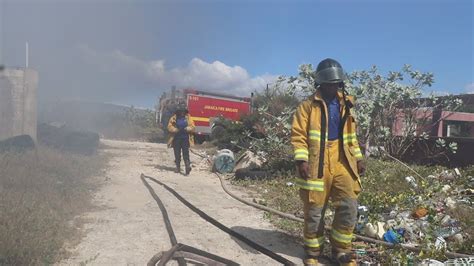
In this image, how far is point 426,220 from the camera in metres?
5.09

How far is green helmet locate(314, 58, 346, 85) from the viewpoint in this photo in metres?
4.05

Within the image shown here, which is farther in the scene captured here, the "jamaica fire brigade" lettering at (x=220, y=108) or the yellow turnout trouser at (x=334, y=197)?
the "jamaica fire brigade" lettering at (x=220, y=108)

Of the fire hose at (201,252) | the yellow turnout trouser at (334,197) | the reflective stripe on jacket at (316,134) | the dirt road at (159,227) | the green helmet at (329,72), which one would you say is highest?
the green helmet at (329,72)

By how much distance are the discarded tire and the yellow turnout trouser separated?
15.6ft

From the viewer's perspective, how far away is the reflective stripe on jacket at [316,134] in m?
3.97

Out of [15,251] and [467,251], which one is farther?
[467,251]

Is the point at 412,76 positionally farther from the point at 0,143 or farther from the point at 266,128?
the point at 0,143

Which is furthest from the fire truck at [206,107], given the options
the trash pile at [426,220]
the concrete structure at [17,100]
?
the trash pile at [426,220]

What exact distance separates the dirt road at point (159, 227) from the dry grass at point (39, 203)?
23 cm

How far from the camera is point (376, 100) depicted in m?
9.52

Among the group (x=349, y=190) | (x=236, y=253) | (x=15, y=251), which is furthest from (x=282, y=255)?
(x=15, y=251)

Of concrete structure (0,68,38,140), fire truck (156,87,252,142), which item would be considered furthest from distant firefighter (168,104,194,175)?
fire truck (156,87,252,142)

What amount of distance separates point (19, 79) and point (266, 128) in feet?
18.4

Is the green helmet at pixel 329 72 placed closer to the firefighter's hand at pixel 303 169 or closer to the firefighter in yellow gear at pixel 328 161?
the firefighter in yellow gear at pixel 328 161
